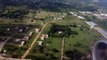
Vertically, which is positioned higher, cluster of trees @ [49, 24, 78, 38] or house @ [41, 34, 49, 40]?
house @ [41, 34, 49, 40]

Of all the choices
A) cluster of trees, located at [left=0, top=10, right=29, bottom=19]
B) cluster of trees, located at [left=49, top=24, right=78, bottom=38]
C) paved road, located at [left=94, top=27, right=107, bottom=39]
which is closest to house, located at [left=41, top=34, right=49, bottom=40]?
cluster of trees, located at [left=49, top=24, right=78, bottom=38]

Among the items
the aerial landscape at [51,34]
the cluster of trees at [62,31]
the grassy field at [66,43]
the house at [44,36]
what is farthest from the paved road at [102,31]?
the house at [44,36]

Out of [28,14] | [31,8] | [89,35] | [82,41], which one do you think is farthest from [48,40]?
[31,8]

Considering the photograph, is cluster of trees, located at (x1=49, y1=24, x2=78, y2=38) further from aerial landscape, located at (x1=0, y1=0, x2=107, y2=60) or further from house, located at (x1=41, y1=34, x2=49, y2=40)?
house, located at (x1=41, y1=34, x2=49, y2=40)

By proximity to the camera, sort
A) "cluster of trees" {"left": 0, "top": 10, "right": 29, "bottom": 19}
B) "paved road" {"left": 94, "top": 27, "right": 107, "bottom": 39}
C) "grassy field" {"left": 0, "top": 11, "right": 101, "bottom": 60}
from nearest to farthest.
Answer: "grassy field" {"left": 0, "top": 11, "right": 101, "bottom": 60}, "paved road" {"left": 94, "top": 27, "right": 107, "bottom": 39}, "cluster of trees" {"left": 0, "top": 10, "right": 29, "bottom": 19}

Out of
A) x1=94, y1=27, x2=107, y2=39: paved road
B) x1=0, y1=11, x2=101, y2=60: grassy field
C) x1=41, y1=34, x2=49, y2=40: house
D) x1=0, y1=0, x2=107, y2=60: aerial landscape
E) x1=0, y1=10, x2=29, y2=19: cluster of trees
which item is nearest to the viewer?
x1=0, y1=0, x2=107, y2=60: aerial landscape

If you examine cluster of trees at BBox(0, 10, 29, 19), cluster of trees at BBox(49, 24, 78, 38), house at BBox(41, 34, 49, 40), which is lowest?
cluster of trees at BBox(0, 10, 29, 19)

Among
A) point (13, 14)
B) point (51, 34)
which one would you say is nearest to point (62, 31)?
point (51, 34)

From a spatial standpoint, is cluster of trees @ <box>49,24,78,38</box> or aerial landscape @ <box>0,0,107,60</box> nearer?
aerial landscape @ <box>0,0,107,60</box>
